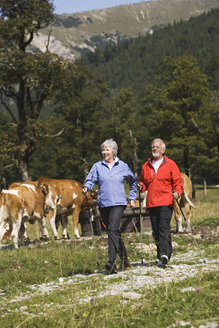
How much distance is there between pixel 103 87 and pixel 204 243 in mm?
42151

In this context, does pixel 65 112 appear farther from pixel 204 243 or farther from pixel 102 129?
pixel 204 243

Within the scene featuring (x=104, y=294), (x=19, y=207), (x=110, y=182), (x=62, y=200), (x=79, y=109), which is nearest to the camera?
(x=104, y=294)

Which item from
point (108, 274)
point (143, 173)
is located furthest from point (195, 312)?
point (143, 173)

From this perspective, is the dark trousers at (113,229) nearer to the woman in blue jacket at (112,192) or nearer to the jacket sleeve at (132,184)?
the woman in blue jacket at (112,192)

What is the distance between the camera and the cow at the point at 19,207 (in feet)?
43.6

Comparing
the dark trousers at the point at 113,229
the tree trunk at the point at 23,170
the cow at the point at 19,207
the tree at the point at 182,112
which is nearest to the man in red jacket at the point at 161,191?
the dark trousers at the point at 113,229

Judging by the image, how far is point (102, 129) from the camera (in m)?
53.3

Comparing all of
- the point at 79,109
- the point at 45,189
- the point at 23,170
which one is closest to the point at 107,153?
the point at 45,189

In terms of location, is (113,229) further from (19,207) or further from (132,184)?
(19,207)

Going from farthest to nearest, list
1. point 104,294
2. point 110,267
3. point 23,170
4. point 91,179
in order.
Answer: point 23,170 → point 91,179 → point 110,267 → point 104,294

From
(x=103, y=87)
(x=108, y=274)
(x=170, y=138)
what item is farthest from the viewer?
(x=103, y=87)

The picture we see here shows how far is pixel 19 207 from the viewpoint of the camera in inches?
536

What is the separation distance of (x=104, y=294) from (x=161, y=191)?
2.89m

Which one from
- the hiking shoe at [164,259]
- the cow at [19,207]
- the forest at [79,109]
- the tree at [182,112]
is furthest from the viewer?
the tree at [182,112]
